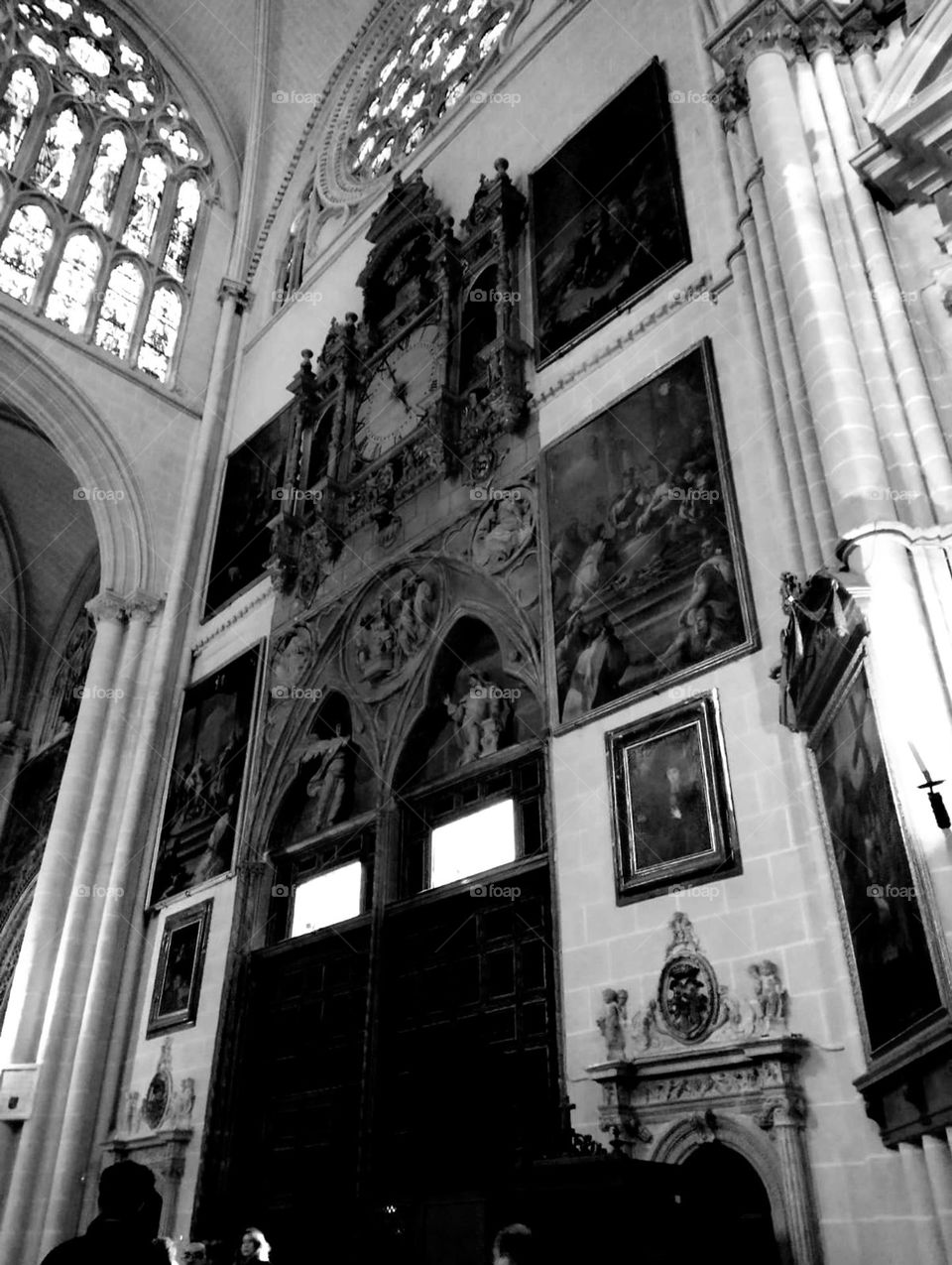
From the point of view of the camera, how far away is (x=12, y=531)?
22.3 m

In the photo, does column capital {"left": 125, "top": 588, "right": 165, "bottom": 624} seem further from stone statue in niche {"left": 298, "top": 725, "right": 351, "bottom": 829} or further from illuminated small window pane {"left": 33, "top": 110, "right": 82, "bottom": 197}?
illuminated small window pane {"left": 33, "top": 110, "right": 82, "bottom": 197}

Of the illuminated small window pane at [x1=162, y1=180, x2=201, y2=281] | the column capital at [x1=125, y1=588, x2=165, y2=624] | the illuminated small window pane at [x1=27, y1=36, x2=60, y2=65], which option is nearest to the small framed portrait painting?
the column capital at [x1=125, y1=588, x2=165, y2=624]

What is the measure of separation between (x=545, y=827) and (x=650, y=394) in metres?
4.14

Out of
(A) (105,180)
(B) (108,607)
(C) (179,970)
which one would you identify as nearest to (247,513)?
(B) (108,607)

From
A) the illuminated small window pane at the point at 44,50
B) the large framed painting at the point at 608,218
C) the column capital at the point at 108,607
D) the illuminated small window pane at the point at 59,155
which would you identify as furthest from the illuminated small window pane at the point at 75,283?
the large framed painting at the point at 608,218

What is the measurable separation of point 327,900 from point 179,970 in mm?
2304

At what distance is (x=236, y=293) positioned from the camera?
1934cm

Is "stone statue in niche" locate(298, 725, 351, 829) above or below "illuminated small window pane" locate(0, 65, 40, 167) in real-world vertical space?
below

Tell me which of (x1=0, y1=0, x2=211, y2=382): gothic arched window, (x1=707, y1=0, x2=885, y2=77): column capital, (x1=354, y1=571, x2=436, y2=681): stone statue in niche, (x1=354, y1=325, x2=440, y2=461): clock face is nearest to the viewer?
(x1=707, y1=0, x2=885, y2=77): column capital

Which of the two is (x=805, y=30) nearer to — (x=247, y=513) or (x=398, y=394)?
(x=398, y=394)

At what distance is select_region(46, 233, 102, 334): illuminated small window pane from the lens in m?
17.8

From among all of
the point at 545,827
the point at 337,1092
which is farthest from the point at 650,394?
the point at 337,1092

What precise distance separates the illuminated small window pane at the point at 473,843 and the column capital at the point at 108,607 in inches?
304

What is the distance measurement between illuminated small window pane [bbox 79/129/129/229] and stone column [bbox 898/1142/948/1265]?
761 inches
